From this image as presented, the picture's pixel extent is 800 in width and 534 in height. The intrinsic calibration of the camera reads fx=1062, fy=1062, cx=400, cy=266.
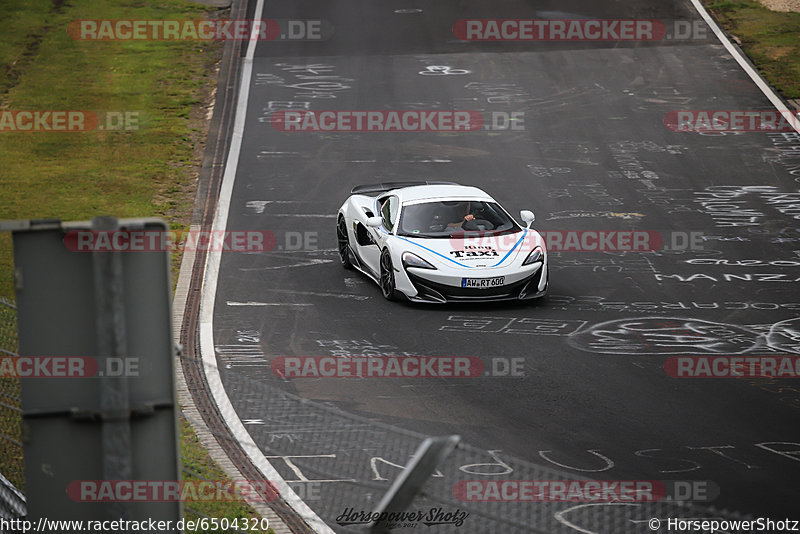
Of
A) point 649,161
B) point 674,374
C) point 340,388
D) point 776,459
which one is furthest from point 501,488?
point 649,161

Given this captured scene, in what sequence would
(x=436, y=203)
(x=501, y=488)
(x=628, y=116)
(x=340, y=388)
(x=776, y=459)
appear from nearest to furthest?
(x=501, y=488) → (x=776, y=459) → (x=340, y=388) → (x=436, y=203) → (x=628, y=116)

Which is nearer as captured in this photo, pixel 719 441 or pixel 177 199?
pixel 719 441

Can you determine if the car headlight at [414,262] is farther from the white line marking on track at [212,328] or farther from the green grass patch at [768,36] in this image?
the green grass patch at [768,36]

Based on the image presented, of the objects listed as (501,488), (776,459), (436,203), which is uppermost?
(436,203)

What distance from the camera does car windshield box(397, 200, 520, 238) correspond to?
14.9 meters

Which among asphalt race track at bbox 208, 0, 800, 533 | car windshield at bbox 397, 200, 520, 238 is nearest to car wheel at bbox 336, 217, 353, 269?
asphalt race track at bbox 208, 0, 800, 533

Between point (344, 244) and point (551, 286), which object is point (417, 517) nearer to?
point (551, 286)

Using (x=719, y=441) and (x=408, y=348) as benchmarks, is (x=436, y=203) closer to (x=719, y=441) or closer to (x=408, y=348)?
(x=408, y=348)

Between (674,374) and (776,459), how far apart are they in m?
2.56

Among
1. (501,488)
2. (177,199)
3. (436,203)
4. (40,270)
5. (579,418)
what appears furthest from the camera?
(177,199)

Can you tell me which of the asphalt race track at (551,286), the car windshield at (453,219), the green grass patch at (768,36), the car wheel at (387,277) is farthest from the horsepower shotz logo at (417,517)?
the green grass patch at (768,36)

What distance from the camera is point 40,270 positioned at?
406 cm

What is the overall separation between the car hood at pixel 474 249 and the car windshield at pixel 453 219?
0.23 m

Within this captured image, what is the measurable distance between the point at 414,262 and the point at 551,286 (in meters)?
2.30
